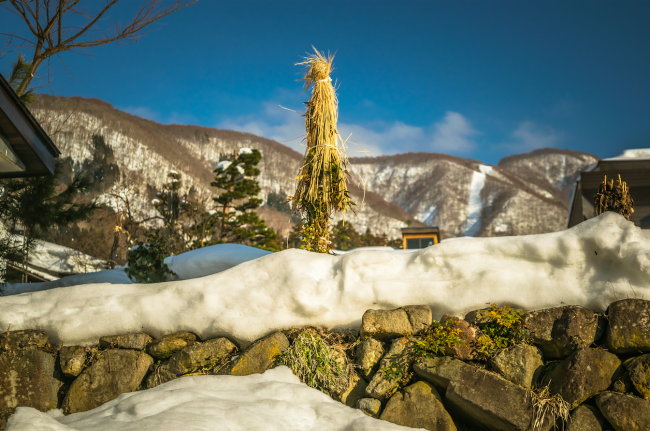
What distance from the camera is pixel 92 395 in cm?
293

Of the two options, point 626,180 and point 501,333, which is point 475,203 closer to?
point 626,180

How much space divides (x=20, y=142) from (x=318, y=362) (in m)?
3.17

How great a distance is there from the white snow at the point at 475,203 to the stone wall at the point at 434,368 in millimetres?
69533

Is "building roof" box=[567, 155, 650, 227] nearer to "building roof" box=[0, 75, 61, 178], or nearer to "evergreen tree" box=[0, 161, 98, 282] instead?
"building roof" box=[0, 75, 61, 178]

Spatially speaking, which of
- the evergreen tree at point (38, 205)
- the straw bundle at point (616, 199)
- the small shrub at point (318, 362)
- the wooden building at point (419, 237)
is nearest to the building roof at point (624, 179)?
the wooden building at point (419, 237)

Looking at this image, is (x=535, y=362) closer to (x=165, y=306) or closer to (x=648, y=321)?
(x=648, y=321)

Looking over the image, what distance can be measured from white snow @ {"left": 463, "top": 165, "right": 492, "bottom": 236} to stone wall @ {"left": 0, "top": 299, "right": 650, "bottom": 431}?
69.5 metres

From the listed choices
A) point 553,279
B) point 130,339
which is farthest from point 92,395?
point 553,279

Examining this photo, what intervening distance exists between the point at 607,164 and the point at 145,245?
31.3 feet

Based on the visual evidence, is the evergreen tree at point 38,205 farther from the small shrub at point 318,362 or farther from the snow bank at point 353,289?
the small shrub at point 318,362

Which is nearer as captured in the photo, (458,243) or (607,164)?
(458,243)

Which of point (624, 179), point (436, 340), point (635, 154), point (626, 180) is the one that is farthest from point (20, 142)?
point (635, 154)

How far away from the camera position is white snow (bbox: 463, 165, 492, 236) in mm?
71000

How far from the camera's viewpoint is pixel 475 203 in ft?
257
